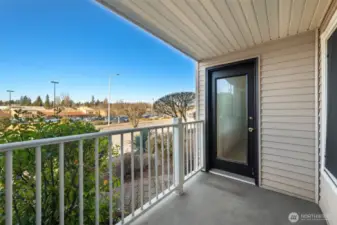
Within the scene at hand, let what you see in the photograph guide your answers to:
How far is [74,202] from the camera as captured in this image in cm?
143

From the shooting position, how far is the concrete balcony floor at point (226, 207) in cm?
173

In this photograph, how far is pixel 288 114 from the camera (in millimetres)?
2275

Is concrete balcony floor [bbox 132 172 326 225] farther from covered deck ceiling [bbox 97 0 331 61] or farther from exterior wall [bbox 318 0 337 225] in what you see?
covered deck ceiling [bbox 97 0 331 61]

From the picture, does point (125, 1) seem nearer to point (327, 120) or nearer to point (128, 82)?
point (327, 120)

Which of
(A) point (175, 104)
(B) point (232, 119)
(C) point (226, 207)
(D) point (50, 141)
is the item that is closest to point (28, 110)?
(D) point (50, 141)

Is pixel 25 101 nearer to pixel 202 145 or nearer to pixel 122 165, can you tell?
pixel 122 165

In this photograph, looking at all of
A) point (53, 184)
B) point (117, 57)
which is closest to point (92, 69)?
point (117, 57)

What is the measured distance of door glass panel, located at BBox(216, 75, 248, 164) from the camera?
2797 millimetres

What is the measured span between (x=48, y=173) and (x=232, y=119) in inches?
105

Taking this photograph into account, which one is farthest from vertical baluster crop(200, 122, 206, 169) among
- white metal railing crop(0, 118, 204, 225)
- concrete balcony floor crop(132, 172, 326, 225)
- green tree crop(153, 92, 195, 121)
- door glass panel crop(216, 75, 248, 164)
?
green tree crop(153, 92, 195, 121)

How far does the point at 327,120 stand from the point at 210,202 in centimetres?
159

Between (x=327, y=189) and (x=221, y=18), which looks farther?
(x=221, y=18)

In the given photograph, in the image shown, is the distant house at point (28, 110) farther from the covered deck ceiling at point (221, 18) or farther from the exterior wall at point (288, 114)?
the exterior wall at point (288, 114)

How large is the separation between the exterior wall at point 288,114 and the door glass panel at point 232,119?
32 centimetres
